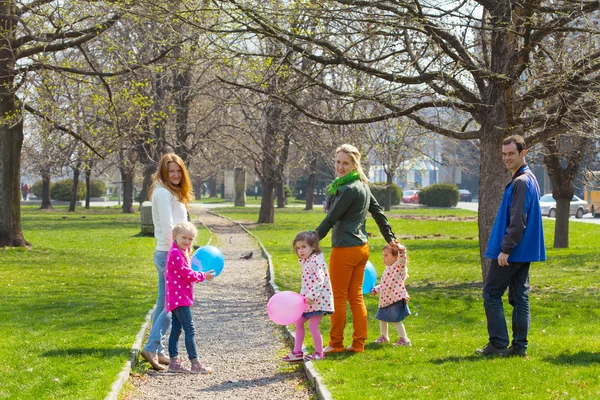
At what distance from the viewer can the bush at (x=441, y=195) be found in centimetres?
6272

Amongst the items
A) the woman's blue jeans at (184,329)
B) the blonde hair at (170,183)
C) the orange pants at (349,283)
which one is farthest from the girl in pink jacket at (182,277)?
Answer: the orange pants at (349,283)

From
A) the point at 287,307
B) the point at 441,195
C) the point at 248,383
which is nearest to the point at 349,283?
the point at 287,307

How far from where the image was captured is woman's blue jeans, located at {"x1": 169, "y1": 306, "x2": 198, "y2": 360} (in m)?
7.84

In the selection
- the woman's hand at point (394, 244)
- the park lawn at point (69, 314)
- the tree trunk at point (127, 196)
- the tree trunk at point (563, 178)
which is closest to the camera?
the park lawn at point (69, 314)

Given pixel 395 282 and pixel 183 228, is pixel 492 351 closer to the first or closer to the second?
pixel 395 282

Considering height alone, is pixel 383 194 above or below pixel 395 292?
above

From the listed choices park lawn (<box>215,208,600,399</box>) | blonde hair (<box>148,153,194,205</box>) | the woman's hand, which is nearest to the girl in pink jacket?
blonde hair (<box>148,153,194,205</box>)

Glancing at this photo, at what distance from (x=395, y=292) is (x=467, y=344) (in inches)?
36.9

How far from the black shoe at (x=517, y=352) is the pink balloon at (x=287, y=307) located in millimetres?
2007

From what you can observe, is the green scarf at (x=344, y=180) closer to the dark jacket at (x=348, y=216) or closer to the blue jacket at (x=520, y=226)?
the dark jacket at (x=348, y=216)

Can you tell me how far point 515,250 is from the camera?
729cm

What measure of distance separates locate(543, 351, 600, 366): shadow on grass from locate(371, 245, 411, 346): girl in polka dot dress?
1.59m

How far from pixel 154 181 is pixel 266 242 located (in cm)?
1749

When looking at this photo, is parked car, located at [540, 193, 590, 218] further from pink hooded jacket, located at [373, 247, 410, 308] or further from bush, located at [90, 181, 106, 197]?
bush, located at [90, 181, 106, 197]
